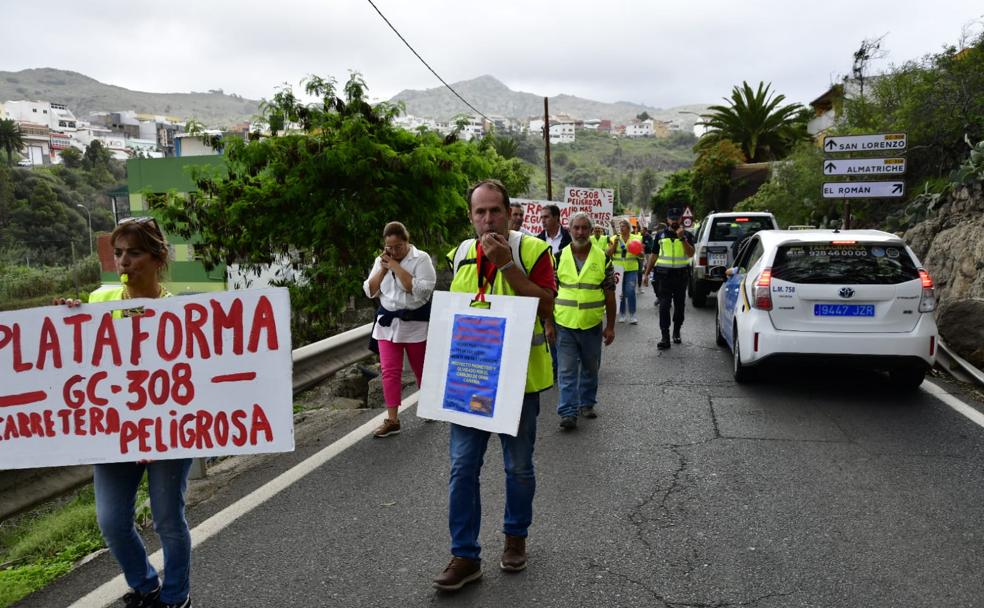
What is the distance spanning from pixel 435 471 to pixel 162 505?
98.2 inches

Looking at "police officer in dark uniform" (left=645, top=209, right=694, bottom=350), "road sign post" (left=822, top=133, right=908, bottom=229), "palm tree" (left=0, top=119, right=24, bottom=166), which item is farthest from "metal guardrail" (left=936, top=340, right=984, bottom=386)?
"palm tree" (left=0, top=119, right=24, bottom=166)

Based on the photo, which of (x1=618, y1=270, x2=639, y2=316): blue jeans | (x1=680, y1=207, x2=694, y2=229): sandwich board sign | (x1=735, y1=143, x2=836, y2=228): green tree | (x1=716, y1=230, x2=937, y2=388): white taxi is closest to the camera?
(x1=716, y1=230, x2=937, y2=388): white taxi

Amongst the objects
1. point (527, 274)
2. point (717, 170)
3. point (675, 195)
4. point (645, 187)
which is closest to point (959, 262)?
point (527, 274)

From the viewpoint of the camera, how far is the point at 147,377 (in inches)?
136

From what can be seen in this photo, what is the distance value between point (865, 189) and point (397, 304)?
39.1ft

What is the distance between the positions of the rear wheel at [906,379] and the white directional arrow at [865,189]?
8.37 m

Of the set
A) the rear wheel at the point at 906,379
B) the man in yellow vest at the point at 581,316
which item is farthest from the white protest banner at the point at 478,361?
the rear wheel at the point at 906,379

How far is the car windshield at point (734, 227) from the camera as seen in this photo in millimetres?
17188

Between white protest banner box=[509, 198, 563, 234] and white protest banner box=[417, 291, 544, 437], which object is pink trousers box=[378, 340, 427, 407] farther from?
white protest banner box=[509, 198, 563, 234]

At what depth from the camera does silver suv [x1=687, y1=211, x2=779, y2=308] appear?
1670 cm

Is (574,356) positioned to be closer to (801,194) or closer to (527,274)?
(527,274)

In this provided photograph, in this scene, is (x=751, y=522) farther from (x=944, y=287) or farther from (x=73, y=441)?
(x=944, y=287)

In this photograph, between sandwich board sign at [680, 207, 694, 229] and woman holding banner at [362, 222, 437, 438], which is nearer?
woman holding banner at [362, 222, 437, 438]

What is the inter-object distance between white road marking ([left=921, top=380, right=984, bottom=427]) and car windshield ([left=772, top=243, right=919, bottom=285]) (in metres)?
1.16
